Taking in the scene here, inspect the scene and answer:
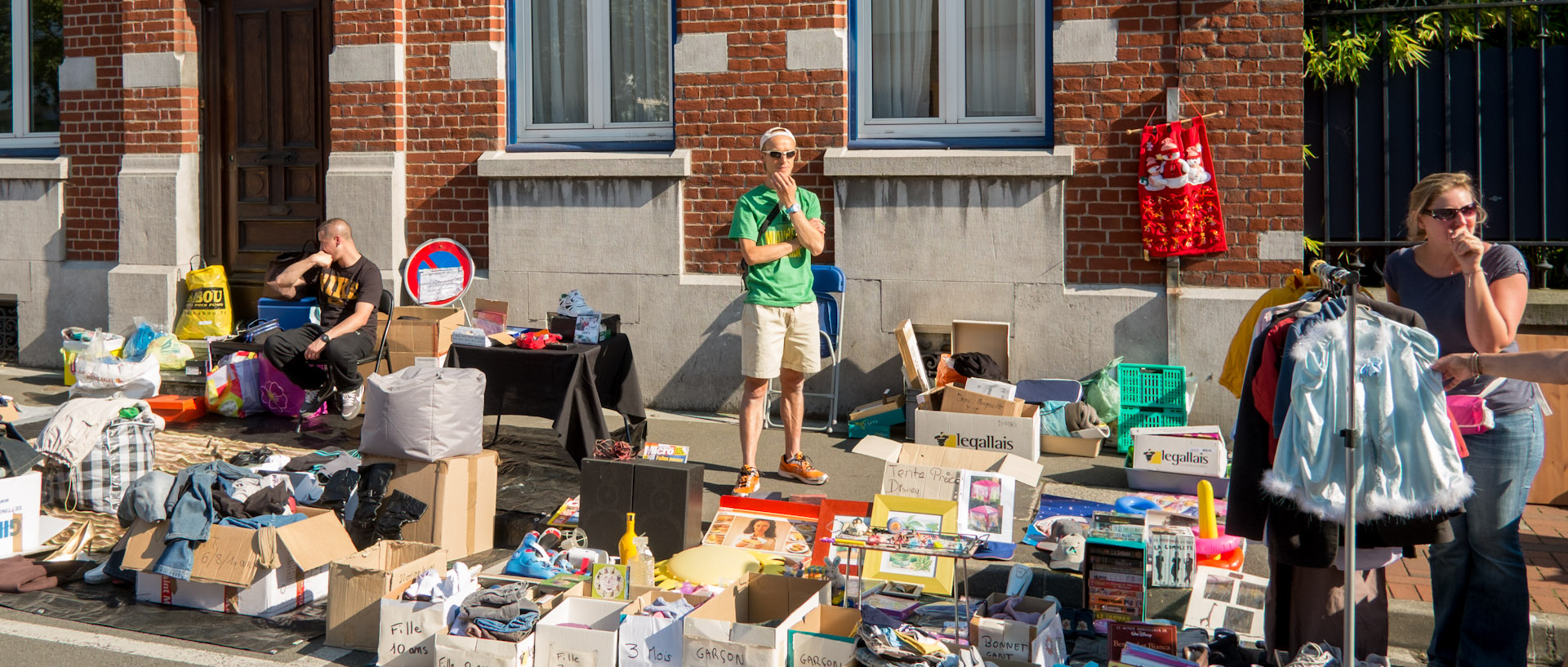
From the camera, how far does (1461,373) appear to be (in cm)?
368

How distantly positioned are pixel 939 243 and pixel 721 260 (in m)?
1.65

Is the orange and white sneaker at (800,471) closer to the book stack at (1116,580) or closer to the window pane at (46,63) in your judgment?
the book stack at (1116,580)

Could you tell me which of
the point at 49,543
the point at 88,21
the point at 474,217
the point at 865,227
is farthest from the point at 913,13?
the point at 88,21

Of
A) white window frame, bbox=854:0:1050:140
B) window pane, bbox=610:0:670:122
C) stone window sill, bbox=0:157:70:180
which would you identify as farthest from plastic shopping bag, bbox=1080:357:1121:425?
stone window sill, bbox=0:157:70:180

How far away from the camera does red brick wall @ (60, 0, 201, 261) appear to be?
1015 centimetres

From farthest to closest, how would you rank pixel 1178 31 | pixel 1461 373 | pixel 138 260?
pixel 138 260 < pixel 1178 31 < pixel 1461 373

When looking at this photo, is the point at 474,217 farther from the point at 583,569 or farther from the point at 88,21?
the point at 583,569

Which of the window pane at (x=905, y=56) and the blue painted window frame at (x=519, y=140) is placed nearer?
the window pane at (x=905, y=56)

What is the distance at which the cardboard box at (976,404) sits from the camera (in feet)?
24.7

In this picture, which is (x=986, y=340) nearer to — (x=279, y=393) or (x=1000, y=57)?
(x=1000, y=57)

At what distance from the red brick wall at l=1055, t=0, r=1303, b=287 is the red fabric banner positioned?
115 millimetres

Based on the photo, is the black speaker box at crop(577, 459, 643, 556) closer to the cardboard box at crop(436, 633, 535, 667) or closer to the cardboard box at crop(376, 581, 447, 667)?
the cardboard box at crop(376, 581, 447, 667)

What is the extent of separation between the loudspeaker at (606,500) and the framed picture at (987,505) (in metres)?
1.52

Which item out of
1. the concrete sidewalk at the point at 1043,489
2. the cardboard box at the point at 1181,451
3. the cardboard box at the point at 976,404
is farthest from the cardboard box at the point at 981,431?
the cardboard box at the point at 1181,451
